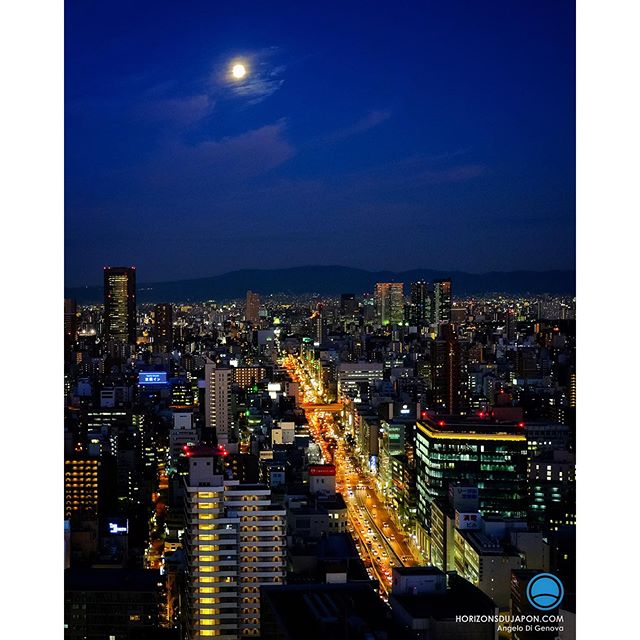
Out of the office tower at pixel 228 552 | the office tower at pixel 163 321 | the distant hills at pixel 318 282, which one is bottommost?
the office tower at pixel 228 552

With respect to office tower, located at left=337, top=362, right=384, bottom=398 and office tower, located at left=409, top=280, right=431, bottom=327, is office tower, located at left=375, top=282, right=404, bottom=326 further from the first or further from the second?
office tower, located at left=337, top=362, right=384, bottom=398

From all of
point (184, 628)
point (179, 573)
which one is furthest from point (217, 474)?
point (184, 628)

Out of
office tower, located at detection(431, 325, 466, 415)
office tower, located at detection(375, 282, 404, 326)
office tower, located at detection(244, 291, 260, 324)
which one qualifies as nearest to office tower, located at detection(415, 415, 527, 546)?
office tower, located at detection(431, 325, 466, 415)

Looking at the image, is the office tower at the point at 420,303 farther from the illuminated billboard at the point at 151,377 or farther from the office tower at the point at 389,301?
the illuminated billboard at the point at 151,377

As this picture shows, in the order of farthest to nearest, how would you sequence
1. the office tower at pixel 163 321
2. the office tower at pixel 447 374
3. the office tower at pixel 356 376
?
the office tower at pixel 356 376
the office tower at pixel 447 374
the office tower at pixel 163 321

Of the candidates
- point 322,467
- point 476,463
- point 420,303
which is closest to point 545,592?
point 420,303

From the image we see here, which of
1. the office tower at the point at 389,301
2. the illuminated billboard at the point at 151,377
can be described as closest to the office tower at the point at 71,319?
the office tower at the point at 389,301
